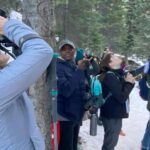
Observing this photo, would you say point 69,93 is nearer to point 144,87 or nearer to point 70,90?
point 70,90

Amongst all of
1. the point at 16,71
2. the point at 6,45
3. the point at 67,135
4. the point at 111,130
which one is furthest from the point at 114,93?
the point at 16,71

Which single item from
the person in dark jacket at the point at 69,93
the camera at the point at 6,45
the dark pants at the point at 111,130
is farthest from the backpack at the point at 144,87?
the camera at the point at 6,45

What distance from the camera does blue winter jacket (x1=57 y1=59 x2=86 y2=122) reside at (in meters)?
4.91

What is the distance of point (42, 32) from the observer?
4.12 m

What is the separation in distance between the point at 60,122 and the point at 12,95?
341cm

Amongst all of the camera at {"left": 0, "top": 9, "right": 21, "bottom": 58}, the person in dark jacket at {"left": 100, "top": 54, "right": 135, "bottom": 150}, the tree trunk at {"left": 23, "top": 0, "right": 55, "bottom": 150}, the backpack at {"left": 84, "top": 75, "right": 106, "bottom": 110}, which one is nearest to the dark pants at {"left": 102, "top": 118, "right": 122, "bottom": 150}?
the person in dark jacket at {"left": 100, "top": 54, "right": 135, "bottom": 150}

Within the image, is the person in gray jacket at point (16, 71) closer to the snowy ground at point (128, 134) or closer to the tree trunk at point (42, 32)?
the tree trunk at point (42, 32)

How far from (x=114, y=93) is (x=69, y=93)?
71cm

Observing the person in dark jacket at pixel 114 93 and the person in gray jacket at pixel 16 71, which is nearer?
the person in gray jacket at pixel 16 71

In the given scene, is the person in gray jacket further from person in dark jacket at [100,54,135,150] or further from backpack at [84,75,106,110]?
person in dark jacket at [100,54,135,150]

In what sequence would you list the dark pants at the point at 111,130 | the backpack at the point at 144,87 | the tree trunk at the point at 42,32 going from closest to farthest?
1. the tree trunk at the point at 42,32
2. the dark pants at the point at 111,130
3. the backpack at the point at 144,87

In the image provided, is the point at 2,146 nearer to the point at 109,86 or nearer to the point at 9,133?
the point at 9,133

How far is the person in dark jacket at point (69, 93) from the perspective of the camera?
4930mm

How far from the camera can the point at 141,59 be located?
3094cm
